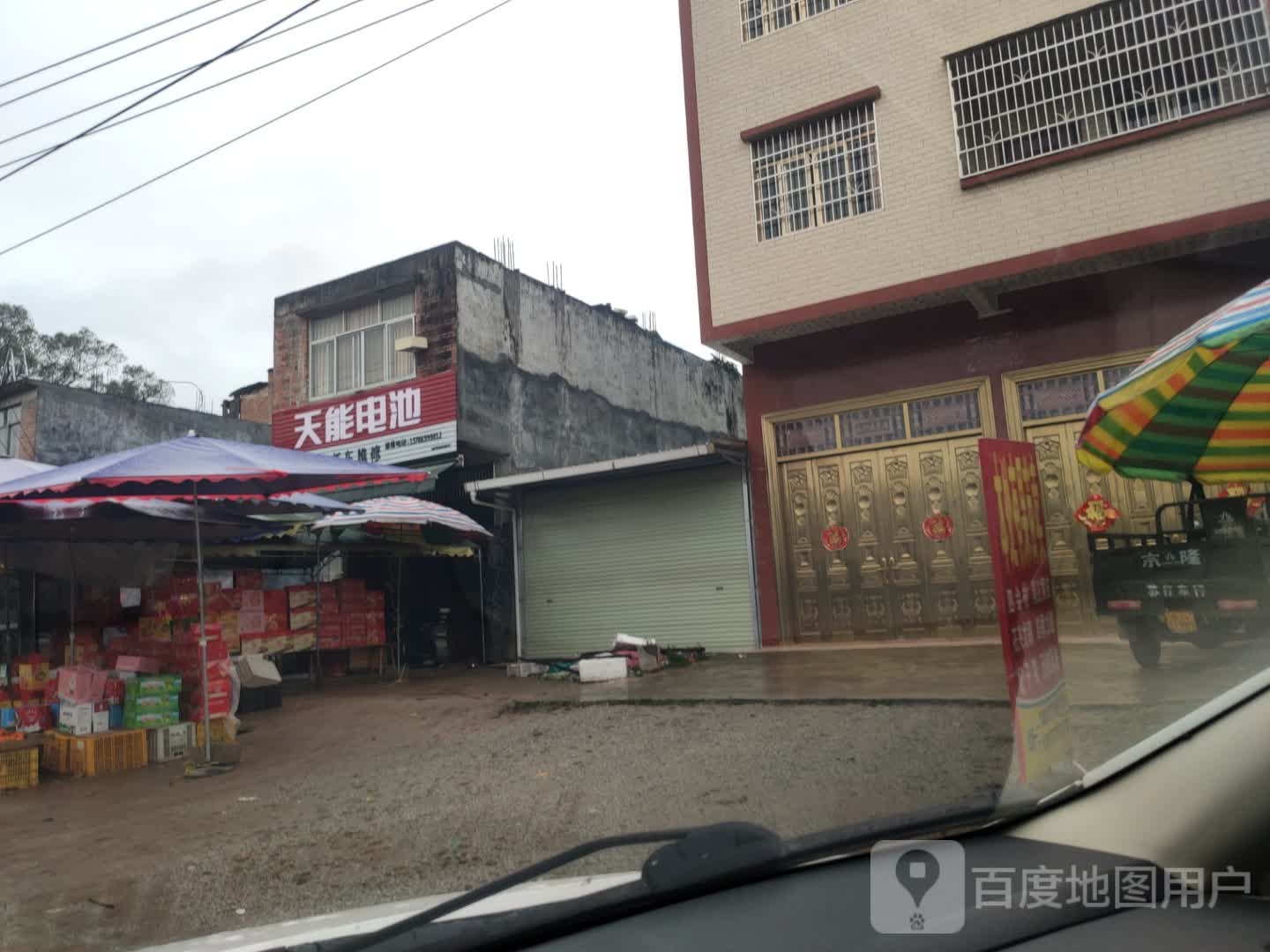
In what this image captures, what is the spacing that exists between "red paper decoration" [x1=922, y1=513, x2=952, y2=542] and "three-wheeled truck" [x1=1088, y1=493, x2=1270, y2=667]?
9.24ft

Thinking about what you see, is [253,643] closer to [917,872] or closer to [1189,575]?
[1189,575]

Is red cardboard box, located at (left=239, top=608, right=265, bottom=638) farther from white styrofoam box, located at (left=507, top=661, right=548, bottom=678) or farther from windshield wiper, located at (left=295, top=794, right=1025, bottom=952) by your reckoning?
windshield wiper, located at (left=295, top=794, right=1025, bottom=952)

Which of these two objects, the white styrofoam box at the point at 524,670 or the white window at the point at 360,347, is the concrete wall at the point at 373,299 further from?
the white styrofoam box at the point at 524,670

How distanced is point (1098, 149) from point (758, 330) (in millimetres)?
4090

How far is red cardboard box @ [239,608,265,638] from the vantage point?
Answer: 11695 millimetres

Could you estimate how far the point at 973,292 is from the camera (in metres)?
9.73

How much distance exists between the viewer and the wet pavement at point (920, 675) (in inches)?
131

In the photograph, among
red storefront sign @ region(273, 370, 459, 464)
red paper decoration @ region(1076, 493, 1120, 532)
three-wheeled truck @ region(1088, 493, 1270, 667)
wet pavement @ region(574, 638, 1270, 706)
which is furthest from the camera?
red storefront sign @ region(273, 370, 459, 464)

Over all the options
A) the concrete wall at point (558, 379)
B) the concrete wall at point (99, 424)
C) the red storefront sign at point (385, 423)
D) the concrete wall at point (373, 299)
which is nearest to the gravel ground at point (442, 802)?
the red storefront sign at point (385, 423)

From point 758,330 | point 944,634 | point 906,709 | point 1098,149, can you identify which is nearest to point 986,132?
point 1098,149

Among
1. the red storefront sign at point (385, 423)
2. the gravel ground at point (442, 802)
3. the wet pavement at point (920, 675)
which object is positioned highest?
the red storefront sign at point (385, 423)

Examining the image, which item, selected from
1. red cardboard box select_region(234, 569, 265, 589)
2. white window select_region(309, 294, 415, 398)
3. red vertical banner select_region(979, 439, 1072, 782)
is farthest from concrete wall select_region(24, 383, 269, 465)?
red vertical banner select_region(979, 439, 1072, 782)

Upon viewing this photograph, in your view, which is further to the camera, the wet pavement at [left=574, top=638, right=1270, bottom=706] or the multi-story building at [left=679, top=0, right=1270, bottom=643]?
the multi-story building at [left=679, top=0, right=1270, bottom=643]

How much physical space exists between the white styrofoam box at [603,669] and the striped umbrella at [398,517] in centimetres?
302
